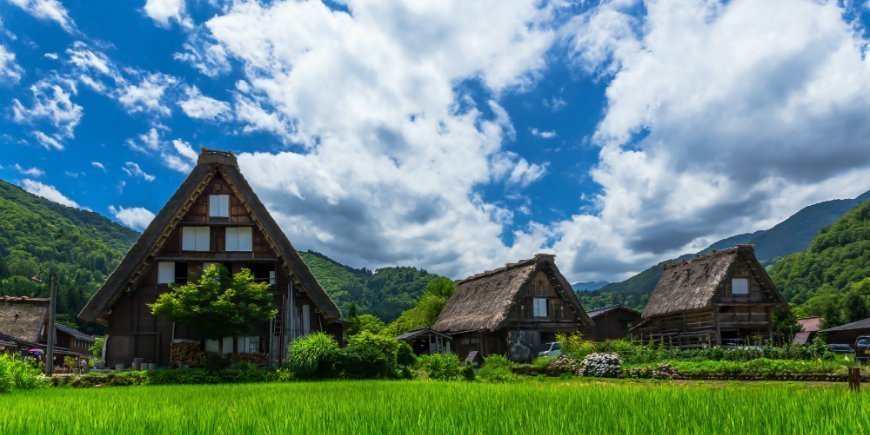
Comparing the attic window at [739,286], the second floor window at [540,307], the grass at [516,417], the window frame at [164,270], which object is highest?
the window frame at [164,270]

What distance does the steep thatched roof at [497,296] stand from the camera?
32938mm

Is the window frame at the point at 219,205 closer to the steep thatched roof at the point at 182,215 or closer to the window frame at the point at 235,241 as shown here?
the steep thatched roof at the point at 182,215

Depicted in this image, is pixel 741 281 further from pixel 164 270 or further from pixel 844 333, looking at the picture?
pixel 164 270

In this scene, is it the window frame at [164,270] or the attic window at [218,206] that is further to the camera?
the attic window at [218,206]

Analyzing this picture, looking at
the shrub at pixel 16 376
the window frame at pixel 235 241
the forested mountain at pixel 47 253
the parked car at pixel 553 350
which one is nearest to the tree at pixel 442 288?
the parked car at pixel 553 350

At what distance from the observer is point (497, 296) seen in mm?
35406

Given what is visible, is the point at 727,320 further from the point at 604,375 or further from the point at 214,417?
the point at 214,417

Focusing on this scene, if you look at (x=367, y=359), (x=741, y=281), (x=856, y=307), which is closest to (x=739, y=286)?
(x=741, y=281)

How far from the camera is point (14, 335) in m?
41.7

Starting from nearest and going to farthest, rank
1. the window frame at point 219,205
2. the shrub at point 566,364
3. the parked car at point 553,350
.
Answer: the shrub at point 566,364
the window frame at point 219,205
the parked car at point 553,350

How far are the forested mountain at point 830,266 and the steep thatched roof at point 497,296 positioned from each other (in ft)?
106

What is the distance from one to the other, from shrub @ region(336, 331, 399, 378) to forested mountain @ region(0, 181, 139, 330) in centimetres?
5652

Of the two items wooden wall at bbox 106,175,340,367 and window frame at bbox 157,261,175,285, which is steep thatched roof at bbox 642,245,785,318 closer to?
wooden wall at bbox 106,175,340,367

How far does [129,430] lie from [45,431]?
0.68 meters
